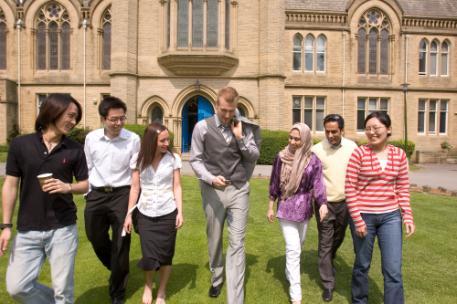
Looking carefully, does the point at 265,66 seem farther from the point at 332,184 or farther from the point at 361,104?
the point at 332,184

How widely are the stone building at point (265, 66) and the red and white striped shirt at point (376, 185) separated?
15.1m

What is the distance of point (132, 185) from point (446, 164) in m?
22.2

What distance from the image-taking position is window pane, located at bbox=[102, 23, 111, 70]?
70.1 ft

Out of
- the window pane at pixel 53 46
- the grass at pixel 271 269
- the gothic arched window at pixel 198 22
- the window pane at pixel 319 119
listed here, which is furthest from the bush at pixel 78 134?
the window pane at pixel 319 119

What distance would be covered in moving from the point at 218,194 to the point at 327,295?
1.68m

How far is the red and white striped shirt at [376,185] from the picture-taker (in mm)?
3309

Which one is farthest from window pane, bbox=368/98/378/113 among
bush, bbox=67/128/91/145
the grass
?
bush, bbox=67/128/91/145

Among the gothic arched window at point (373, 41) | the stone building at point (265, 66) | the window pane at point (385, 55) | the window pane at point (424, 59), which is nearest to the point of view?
the stone building at point (265, 66)

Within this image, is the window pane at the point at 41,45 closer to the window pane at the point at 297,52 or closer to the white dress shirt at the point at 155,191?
the window pane at the point at 297,52

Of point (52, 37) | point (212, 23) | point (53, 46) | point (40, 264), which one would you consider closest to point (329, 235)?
point (40, 264)

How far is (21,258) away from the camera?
2.64 metres

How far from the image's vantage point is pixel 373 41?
22.1m

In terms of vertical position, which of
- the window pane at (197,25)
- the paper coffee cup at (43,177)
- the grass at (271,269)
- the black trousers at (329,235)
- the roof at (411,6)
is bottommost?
the grass at (271,269)

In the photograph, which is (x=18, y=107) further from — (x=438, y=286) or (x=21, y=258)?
(x=438, y=286)
